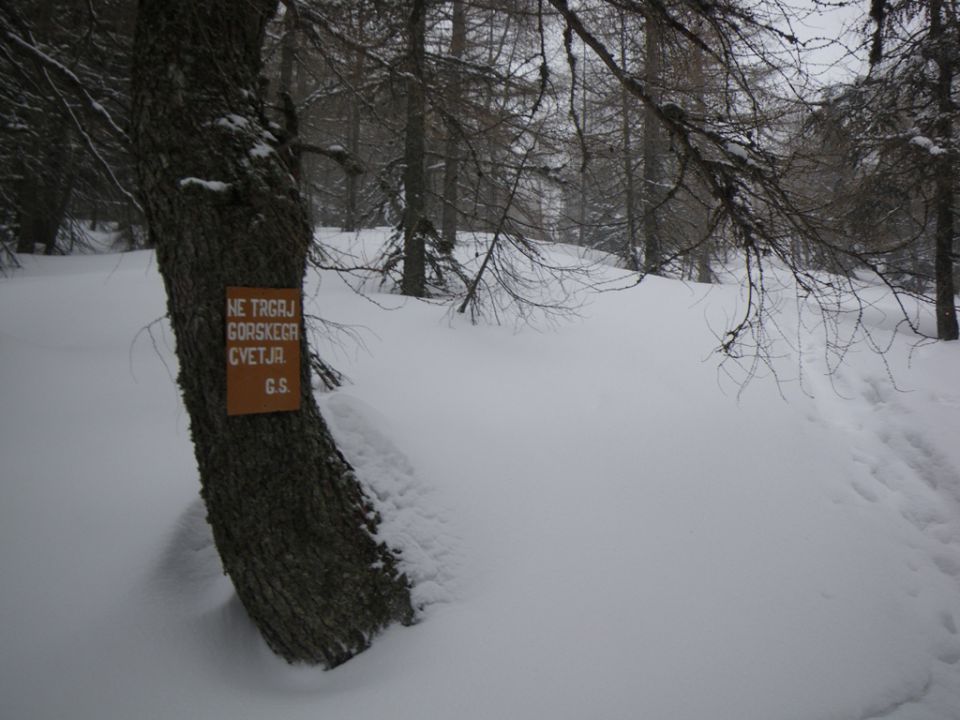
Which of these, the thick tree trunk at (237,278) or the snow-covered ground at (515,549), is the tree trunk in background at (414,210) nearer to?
the snow-covered ground at (515,549)

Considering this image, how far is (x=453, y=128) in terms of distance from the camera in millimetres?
3635

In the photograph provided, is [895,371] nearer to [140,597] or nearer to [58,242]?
[140,597]

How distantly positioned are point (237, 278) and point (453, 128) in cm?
222

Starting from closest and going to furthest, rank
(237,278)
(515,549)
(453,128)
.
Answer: (237,278)
(515,549)
(453,128)

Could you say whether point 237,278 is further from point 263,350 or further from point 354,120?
point 354,120

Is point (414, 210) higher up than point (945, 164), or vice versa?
point (945, 164)

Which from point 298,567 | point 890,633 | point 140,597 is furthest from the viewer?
point 890,633

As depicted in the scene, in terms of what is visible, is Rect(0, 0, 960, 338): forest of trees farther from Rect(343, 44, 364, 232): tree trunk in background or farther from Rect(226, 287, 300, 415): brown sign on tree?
Rect(226, 287, 300, 415): brown sign on tree

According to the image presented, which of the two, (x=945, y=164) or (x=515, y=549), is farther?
(x=945, y=164)

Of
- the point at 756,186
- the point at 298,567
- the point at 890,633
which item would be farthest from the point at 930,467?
the point at 298,567

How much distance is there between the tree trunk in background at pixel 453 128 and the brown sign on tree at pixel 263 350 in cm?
193

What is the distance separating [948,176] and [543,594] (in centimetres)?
792

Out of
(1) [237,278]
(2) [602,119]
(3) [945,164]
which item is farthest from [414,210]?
(3) [945,164]

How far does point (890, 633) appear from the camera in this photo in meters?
2.89
